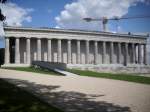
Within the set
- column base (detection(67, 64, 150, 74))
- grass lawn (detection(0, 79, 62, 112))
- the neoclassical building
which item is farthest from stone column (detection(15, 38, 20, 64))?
grass lawn (detection(0, 79, 62, 112))

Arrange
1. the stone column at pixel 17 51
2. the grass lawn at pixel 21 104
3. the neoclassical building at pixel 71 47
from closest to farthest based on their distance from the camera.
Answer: the grass lawn at pixel 21 104 → the stone column at pixel 17 51 → the neoclassical building at pixel 71 47

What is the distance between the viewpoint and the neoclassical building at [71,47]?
84.9 metres

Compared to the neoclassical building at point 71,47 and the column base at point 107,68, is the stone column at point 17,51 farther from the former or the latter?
the column base at point 107,68

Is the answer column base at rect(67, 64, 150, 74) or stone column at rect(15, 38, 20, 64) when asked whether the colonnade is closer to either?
stone column at rect(15, 38, 20, 64)

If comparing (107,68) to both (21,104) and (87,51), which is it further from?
(21,104)

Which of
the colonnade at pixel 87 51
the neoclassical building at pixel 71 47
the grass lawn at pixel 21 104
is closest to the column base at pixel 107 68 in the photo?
the neoclassical building at pixel 71 47

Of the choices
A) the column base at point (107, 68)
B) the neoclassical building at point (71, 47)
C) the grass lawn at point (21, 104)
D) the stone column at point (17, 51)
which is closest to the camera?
the grass lawn at point (21, 104)

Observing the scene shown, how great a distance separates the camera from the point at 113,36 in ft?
335

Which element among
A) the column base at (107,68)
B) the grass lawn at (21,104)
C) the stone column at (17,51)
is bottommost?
the column base at (107,68)

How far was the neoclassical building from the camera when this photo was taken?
8488 cm

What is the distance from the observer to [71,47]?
99.4 meters

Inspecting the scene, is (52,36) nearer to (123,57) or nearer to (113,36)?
(113,36)

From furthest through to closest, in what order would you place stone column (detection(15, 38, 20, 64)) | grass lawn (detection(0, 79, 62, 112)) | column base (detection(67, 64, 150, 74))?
stone column (detection(15, 38, 20, 64)), column base (detection(67, 64, 150, 74)), grass lawn (detection(0, 79, 62, 112))

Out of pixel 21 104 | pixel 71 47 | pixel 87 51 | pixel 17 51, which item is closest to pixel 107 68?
pixel 87 51
